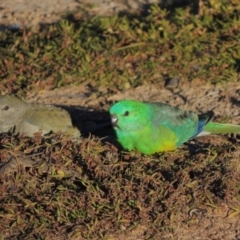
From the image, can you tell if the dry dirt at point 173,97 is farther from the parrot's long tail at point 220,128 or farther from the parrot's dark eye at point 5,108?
the parrot's dark eye at point 5,108

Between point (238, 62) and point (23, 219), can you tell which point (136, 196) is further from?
point (238, 62)

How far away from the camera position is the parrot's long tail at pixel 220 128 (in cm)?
701

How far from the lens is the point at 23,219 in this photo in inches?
238

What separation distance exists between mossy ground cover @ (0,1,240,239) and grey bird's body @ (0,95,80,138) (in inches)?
9.3

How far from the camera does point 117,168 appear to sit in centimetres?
649

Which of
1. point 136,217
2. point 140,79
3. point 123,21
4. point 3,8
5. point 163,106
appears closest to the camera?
point 136,217

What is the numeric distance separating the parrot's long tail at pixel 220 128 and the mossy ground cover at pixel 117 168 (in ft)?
0.23

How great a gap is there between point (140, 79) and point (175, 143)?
1472 millimetres

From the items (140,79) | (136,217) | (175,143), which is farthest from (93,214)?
(140,79)

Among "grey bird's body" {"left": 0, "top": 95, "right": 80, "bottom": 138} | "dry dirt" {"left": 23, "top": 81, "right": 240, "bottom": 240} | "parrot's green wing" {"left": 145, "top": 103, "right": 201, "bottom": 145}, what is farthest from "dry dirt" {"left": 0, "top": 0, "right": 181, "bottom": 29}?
"parrot's green wing" {"left": 145, "top": 103, "right": 201, "bottom": 145}

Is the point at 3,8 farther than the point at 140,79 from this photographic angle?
Yes

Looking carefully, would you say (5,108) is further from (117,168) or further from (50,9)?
(50,9)

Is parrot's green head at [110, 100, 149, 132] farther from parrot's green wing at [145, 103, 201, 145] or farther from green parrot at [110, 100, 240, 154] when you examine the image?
parrot's green wing at [145, 103, 201, 145]

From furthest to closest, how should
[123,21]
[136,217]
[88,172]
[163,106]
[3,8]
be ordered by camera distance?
1. [3,8]
2. [123,21]
3. [163,106]
4. [88,172]
5. [136,217]
